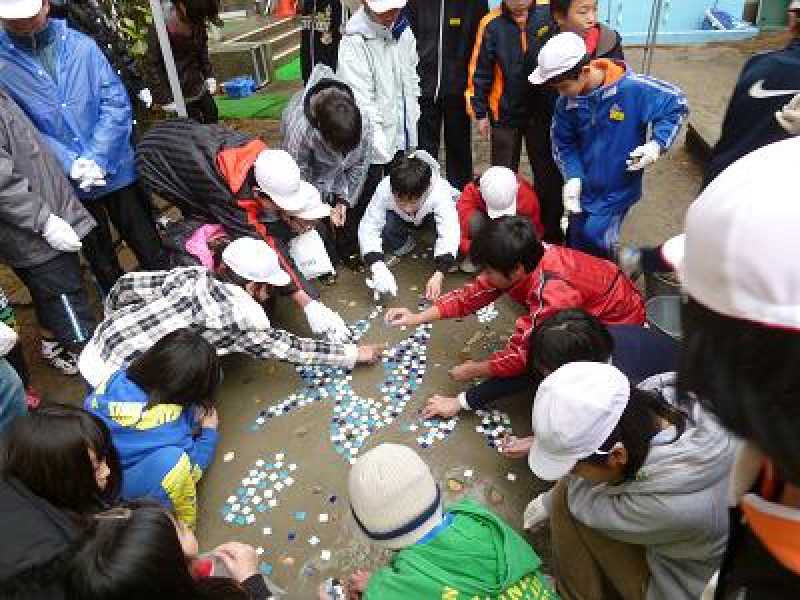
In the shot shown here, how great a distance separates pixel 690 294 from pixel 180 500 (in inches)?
89.9

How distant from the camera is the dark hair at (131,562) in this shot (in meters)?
1.41

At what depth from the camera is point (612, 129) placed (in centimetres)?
343

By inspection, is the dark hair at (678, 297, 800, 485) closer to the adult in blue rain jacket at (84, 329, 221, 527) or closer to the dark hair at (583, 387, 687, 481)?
the dark hair at (583, 387, 687, 481)

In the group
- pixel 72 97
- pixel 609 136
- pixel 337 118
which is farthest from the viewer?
pixel 337 118

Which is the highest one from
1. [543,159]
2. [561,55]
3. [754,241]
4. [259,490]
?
[754,241]

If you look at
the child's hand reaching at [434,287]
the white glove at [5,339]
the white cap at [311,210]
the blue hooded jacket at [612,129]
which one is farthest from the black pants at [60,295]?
the blue hooded jacket at [612,129]

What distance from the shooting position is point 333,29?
539 centimetres

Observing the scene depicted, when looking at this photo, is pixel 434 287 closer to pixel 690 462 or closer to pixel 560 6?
pixel 560 6

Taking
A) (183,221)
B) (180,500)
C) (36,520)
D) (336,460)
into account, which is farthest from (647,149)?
(36,520)

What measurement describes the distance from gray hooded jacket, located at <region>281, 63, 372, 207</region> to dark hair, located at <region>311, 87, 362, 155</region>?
9cm

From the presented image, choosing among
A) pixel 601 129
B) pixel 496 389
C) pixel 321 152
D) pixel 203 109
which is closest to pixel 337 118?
pixel 321 152

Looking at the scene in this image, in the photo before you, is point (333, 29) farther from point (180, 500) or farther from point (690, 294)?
point (690, 294)

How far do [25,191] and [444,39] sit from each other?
119 inches

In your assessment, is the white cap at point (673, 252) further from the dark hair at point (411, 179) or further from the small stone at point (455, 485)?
the dark hair at point (411, 179)
